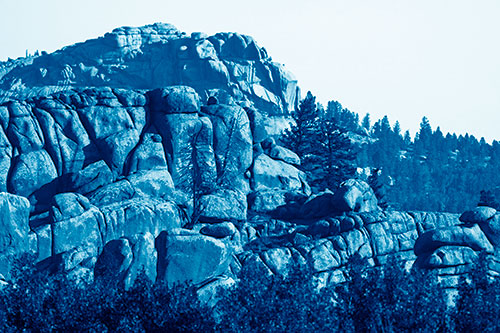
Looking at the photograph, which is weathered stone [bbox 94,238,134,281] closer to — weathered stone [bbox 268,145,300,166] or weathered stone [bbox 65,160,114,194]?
weathered stone [bbox 65,160,114,194]

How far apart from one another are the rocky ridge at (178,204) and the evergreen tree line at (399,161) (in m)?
14.7

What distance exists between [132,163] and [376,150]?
115915 mm

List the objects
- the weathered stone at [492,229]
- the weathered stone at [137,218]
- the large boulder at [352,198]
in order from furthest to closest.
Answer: the large boulder at [352,198] → the weathered stone at [492,229] → the weathered stone at [137,218]

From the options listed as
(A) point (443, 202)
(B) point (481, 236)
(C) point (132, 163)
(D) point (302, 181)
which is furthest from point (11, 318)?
(A) point (443, 202)

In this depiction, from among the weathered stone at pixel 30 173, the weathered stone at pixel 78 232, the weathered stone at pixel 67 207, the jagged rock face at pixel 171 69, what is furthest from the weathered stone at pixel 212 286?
the jagged rock face at pixel 171 69

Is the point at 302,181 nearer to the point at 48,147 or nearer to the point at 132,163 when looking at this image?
the point at 132,163

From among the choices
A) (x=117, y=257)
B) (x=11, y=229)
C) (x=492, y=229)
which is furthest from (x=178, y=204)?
(x=492, y=229)

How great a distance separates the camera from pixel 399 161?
170 m

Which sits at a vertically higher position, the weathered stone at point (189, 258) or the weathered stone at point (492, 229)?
the weathered stone at point (492, 229)

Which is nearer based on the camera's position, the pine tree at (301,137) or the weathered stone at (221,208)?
the weathered stone at (221,208)

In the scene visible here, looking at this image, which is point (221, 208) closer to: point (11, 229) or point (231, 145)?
point (231, 145)

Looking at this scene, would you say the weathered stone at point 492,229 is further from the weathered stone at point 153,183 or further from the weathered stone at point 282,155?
the weathered stone at point 153,183

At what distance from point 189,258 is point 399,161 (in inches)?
4872

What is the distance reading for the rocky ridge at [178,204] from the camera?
55.0m
